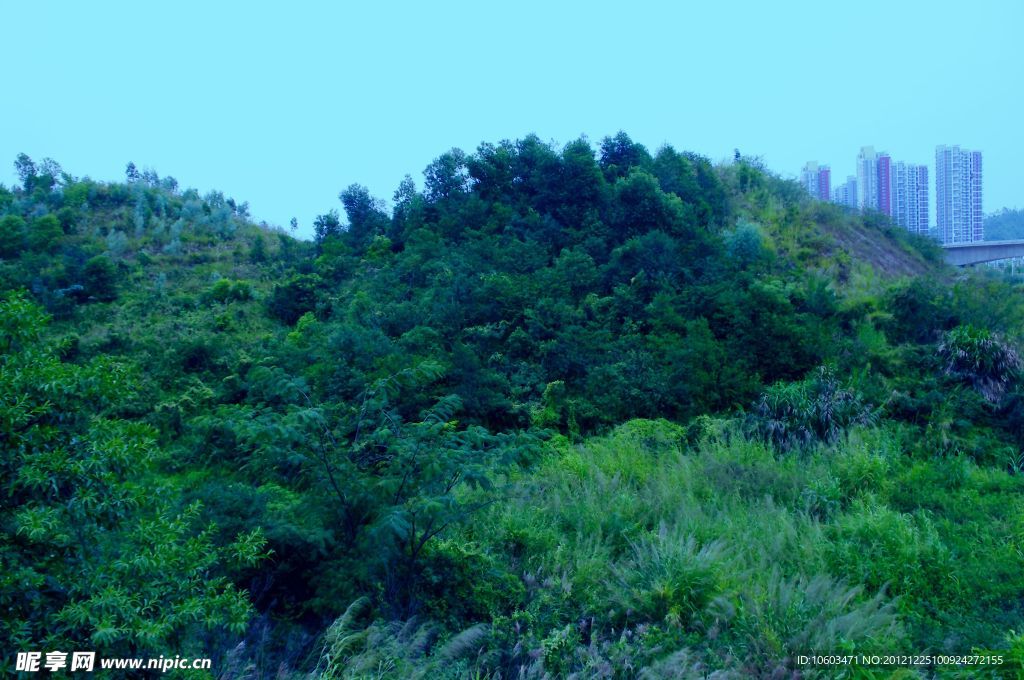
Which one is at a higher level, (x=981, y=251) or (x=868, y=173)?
(x=868, y=173)

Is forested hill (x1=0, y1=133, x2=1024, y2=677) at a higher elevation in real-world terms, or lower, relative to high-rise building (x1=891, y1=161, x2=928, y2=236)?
lower

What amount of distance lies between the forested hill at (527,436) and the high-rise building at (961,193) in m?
9.18

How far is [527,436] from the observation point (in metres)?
7.12

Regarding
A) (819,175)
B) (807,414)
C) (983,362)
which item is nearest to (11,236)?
(807,414)

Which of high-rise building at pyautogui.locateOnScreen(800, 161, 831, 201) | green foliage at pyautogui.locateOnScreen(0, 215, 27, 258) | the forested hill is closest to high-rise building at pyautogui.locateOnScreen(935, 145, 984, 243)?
high-rise building at pyautogui.locateOnScreen(800, 161, 831, 201)

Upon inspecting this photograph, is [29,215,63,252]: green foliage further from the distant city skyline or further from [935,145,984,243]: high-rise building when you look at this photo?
[935,145,984,243]: high-rise building

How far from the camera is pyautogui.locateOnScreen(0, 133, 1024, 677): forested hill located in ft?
13.9

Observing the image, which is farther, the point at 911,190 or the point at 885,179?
the point at 885,179

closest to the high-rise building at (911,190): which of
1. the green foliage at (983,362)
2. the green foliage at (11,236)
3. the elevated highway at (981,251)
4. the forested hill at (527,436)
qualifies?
the elevated highway at (981,251)

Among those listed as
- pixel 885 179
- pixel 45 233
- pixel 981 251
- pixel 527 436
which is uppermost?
pixel 885 179

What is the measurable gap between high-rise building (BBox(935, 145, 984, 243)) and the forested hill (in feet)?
30.1

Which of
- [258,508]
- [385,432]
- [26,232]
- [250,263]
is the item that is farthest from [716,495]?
[26,232]

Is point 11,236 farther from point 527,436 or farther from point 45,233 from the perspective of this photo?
point 527,436

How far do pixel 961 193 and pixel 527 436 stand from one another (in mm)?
30001
